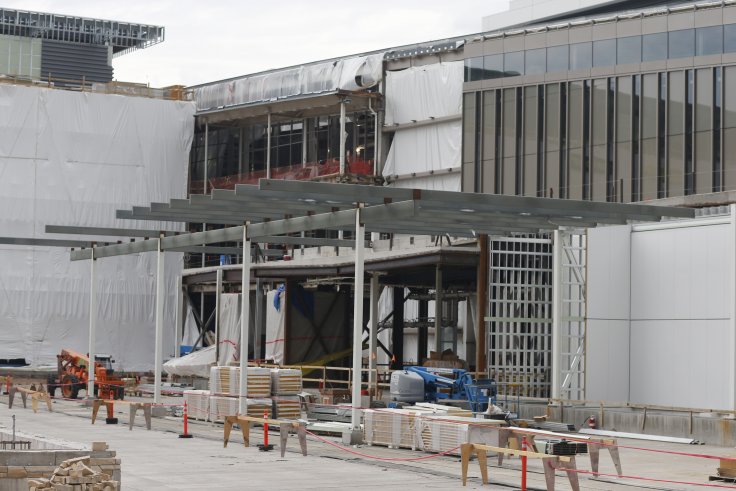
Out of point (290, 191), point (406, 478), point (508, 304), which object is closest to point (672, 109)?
point (508, 304)

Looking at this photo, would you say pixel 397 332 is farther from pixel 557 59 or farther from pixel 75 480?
pixel 75 480

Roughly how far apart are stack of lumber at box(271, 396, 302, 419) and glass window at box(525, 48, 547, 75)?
28728 millimetres

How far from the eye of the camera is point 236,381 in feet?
122

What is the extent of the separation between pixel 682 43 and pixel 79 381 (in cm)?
2916

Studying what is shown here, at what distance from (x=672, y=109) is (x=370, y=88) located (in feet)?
64.8

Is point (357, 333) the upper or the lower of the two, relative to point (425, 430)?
upper

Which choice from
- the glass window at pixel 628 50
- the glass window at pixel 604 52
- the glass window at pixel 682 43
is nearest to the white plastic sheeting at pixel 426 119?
the glass window at pixel 604 52

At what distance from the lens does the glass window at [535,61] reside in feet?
198

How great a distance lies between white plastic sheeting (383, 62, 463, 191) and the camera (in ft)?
214

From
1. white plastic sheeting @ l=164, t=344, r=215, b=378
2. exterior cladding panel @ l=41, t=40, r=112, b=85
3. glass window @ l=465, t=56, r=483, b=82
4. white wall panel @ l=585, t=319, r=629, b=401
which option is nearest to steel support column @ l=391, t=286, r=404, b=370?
white plastic sheeting @ l=164, t=344, r=215, b=378

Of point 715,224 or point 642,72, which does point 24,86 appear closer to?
point 642,72

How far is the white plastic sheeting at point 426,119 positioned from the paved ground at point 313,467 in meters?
34.1

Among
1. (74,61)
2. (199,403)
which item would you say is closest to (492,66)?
(199,403)

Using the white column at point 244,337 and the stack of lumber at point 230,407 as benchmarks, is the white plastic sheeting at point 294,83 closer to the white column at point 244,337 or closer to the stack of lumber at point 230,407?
the stack of lumber at point 230,407
